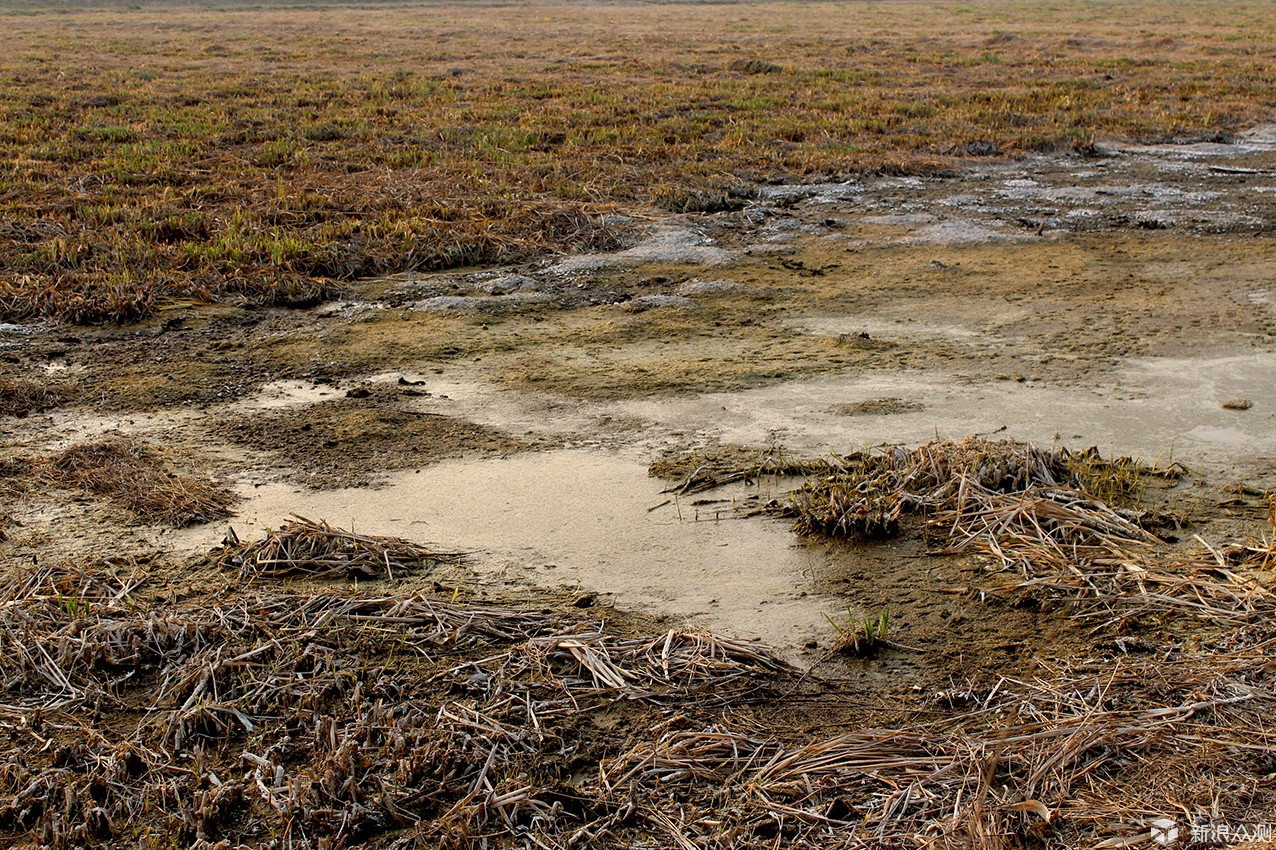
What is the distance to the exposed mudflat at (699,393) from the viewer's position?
151 inches

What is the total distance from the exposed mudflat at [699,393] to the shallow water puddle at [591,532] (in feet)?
0.04

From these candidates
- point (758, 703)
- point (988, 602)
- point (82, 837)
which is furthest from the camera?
point (988, 602)

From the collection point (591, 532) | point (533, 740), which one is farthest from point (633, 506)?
point (533, 740)

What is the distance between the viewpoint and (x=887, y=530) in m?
3.99

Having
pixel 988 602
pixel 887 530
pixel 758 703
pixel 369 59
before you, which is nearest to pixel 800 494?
pixel 887 530

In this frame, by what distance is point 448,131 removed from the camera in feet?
42.7

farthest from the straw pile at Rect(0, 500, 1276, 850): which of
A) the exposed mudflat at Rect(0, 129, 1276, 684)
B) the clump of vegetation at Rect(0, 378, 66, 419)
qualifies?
the clump of vegetation at Rect(0, 378, 66, 419)

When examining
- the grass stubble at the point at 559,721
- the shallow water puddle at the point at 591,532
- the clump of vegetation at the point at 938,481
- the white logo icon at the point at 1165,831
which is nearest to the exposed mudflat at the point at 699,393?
the shallow water puddle at the point at 591,532

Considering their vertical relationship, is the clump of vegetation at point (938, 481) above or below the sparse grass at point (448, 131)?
below

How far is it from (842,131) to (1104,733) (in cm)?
1143

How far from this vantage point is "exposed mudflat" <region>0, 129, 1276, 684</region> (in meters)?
3.84

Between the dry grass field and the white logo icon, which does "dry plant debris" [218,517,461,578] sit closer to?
the dry grass field

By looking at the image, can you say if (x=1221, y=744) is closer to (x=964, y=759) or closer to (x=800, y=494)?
(x=964, y=759)
